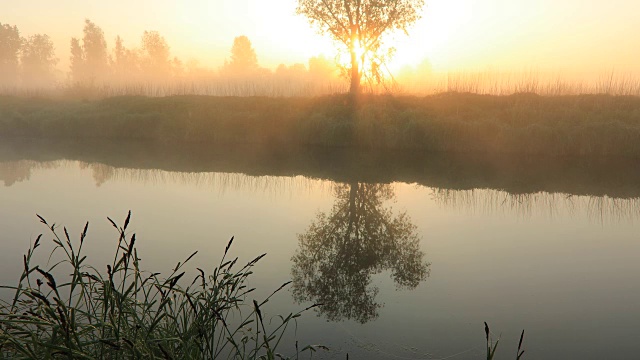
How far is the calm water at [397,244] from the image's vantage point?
21.5 ft

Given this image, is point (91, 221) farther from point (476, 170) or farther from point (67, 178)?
point (476, 170)

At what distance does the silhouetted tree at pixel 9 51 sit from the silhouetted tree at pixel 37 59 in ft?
8.88

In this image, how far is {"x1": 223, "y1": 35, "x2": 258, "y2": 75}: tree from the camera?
112600 mm

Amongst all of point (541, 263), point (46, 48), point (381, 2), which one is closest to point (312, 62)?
point (46, 48)

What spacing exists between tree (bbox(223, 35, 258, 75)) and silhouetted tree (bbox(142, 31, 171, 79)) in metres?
16.2

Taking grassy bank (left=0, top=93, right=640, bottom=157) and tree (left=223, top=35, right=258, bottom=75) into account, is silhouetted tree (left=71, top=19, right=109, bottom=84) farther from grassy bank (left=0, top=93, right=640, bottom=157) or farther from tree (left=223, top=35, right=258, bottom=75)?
grassy bank (left=0, top=93, right=640, bottom=157)

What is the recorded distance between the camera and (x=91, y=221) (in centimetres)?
1158

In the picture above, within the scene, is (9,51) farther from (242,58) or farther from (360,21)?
(360,21)

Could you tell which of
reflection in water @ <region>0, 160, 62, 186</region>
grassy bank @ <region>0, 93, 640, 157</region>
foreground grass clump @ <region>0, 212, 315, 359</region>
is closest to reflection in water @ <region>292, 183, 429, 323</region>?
foreground grass clump @ <region>0, 212, 315, 359</region>

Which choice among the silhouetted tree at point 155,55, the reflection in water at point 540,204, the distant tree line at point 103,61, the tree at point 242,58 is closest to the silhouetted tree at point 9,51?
the distant tree line at point 103,61

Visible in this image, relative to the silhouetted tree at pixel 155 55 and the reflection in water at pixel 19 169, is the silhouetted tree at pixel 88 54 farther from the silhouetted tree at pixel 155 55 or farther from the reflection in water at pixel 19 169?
the reflection in water at pixel 19 169

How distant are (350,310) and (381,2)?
90.0 feet

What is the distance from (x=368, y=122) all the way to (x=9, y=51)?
341 ft

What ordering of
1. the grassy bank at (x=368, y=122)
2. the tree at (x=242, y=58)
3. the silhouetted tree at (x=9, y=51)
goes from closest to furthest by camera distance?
the grassy bank at (x=368, y=122) → the silhouetted tree at (x=9, y=51) → the tree at (x=242, y=58)
